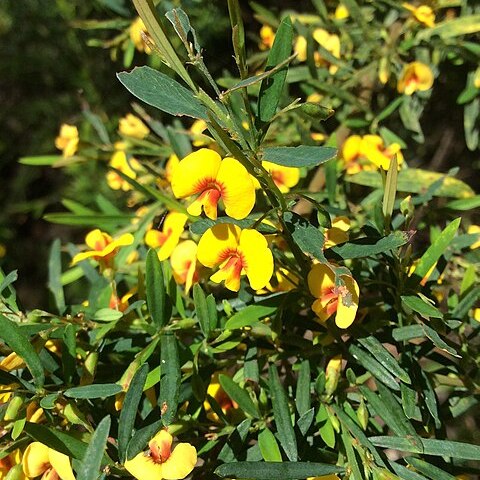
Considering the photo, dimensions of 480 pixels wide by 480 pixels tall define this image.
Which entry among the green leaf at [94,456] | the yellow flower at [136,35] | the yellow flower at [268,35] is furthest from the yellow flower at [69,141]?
the green leaf at [94,456]

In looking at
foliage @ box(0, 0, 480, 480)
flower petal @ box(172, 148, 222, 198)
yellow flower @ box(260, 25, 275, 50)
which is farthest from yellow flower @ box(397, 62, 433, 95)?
flower petal @ box(172, 148, 222, 198)

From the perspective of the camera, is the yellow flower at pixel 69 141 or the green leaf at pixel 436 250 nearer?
the green leaf at pixel 436 250

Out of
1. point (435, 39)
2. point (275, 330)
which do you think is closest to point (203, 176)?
point (275, 330)

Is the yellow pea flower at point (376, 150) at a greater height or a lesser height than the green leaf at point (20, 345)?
lesser

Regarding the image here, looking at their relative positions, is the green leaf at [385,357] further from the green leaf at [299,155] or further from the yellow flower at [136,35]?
the yellow flower at [136,35]

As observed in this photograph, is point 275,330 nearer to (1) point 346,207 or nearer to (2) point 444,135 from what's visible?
(1) point 346,207

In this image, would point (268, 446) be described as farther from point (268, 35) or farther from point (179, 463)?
point (268, 35)

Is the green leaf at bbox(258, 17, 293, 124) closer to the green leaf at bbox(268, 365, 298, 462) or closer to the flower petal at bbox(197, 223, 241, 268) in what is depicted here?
the flower petal at bbox(197, 223, 241, 268)

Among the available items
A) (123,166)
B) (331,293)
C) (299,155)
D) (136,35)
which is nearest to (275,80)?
(299,155)
